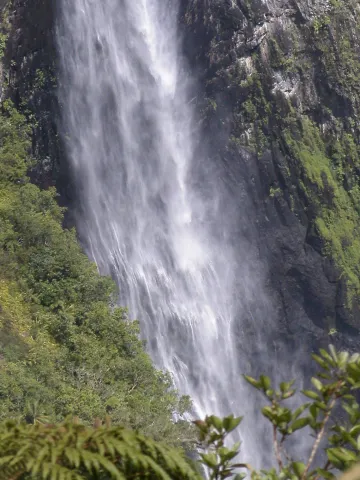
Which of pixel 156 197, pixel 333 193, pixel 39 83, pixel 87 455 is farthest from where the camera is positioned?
pixel 333 193

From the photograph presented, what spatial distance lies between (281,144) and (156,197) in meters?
4.34

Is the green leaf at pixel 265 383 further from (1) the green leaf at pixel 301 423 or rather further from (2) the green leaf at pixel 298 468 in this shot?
(2) the green leaf at pixel 298 468

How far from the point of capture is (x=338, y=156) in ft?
72.3

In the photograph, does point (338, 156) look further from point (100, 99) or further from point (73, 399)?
point (73, 399)

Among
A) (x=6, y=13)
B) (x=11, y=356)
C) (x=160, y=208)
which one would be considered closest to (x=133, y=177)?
(x=160, y=208)

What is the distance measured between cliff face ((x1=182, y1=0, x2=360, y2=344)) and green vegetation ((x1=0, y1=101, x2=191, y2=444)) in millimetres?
6629

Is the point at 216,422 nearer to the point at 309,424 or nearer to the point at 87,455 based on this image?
the point at 309,424

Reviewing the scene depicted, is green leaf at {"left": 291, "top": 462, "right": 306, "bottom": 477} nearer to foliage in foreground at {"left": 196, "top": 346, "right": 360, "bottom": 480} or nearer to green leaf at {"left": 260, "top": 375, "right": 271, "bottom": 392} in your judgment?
foliage in foreground at {"left": 196, "top": 346, "right": 360, "bottom": 480}

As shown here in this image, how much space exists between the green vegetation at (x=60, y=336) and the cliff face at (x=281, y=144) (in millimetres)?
6629

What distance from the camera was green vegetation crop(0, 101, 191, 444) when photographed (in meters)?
11.2

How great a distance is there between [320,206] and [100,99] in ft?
24.6

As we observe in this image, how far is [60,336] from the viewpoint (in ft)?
43.7

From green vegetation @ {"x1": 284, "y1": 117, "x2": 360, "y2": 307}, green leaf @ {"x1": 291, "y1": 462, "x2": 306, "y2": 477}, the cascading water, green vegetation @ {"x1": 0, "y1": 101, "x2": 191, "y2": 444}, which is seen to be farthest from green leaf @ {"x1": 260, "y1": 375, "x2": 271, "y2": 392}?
green vegetation @ {"x1": 284, "y1": 117, "x2": 360, "y2": 307}

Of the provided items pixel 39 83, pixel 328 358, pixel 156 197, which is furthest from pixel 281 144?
pixel 328 358
